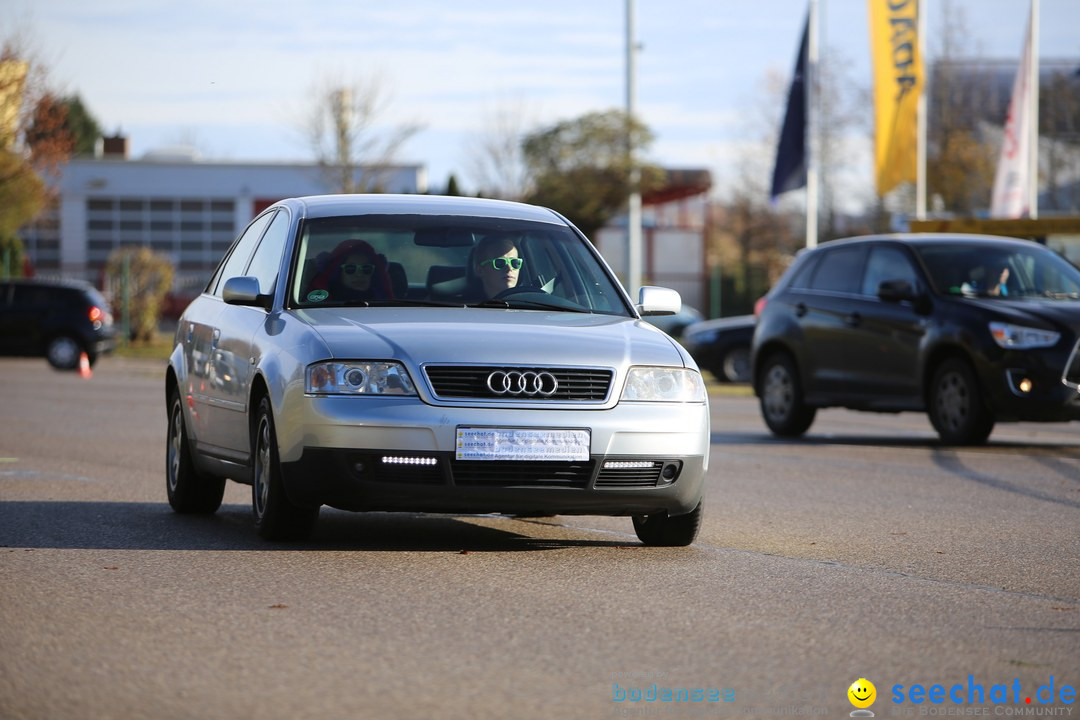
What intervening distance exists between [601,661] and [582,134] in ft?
109

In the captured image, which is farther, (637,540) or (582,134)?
(582,134)

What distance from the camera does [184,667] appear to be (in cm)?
560

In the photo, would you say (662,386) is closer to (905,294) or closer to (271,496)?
(271,496)

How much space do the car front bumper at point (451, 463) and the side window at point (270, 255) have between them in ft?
4.66

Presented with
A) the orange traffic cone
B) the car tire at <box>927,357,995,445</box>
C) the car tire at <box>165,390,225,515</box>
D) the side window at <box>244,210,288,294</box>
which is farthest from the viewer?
the orange traffic cone

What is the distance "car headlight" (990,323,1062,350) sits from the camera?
48.9 ft

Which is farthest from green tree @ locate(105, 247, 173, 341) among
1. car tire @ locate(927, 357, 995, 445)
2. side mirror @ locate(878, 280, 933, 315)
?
car tire @ locate(927, 357, 995, 445)

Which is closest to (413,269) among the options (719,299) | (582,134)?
(582,134)

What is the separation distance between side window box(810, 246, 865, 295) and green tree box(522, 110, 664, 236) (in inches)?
834

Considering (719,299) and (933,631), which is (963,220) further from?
(719,299)

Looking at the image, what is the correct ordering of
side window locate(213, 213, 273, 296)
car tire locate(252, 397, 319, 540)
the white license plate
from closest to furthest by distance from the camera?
the white license plate
car tire locate(252, 397, 319, 540)
side window locate(213, 213, 273, 296)

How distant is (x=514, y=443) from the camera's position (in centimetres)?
784

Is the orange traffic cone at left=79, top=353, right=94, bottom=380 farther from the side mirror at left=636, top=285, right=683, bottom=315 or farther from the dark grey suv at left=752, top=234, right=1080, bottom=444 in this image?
the side mirror at left=636, top=285, right=683, bottom=315

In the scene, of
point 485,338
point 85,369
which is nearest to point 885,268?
point 485,338
